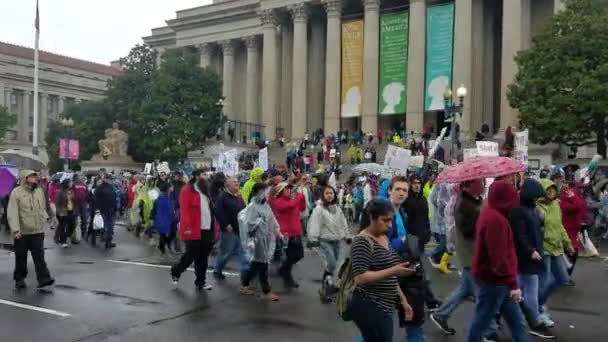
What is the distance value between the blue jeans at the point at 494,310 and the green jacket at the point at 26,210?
678 centimetres

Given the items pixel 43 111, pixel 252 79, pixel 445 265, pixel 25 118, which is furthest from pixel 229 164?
pixel 25 118

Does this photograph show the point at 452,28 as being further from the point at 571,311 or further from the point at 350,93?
the point at 571,311

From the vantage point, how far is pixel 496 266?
595 cm

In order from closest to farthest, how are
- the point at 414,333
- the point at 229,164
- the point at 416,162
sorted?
the point at 414,333, the point at 229,164, the point at 416,162

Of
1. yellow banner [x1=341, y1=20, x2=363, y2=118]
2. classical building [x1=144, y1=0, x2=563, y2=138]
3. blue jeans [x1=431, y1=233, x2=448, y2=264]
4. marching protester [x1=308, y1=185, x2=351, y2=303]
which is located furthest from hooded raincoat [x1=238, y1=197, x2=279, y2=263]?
yellow banner [x1=341, y1=20, x2=363, y2=118]

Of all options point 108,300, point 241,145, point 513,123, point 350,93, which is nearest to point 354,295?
point 108,300

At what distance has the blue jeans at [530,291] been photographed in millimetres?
7496

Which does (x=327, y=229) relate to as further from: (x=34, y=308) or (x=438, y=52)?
(x=438, y=52)

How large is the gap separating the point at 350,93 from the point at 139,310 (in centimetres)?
3545

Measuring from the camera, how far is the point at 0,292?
10.3 m

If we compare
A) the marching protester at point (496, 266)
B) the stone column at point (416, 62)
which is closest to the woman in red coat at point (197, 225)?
the marching protester at point (496, 266)

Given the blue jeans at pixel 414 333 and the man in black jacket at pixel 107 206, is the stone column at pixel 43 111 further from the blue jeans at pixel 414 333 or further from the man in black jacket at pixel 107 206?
the blue jeans at pixel 414 333

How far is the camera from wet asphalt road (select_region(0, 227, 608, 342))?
25.5 feet

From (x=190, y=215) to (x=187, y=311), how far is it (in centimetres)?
180
